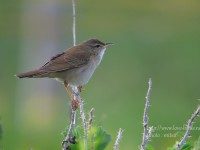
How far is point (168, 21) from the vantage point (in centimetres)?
2848

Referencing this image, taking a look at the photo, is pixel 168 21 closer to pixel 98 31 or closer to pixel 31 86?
pixel 98 31

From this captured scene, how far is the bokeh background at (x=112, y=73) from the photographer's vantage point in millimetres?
12320

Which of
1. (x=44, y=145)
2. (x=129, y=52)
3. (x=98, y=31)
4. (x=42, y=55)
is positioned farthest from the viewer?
(x=98, y=31)

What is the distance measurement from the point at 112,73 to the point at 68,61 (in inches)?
421

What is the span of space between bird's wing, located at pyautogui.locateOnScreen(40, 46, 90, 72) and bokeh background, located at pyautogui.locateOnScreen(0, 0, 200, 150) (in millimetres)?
887

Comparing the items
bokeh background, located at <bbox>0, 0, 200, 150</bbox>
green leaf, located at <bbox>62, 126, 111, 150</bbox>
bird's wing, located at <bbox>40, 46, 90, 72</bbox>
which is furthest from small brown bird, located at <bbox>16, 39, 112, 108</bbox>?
green leaf, located at <bbox>62, 126, 111, 150</bbox>

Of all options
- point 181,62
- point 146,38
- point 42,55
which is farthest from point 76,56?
point 146,38

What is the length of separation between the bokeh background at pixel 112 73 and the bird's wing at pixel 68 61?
34.9 inches

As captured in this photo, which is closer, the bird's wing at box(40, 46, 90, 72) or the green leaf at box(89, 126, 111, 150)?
the green leaf at box(89, 126, 111, 150)

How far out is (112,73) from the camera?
1862cm

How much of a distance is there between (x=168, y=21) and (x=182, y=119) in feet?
53.3

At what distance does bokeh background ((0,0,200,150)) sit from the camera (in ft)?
40.4

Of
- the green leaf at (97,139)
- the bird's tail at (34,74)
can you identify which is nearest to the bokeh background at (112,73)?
the bird's tail at (34,74)

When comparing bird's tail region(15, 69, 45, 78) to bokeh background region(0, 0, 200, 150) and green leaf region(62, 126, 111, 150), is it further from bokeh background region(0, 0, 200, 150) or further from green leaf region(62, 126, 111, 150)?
green leaf region(62, 126, 111, 150)
